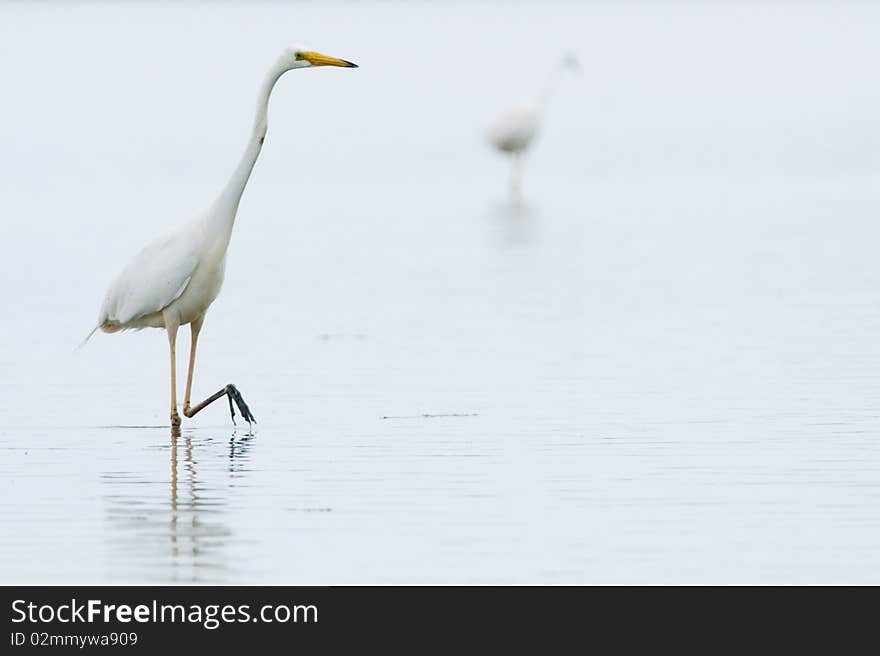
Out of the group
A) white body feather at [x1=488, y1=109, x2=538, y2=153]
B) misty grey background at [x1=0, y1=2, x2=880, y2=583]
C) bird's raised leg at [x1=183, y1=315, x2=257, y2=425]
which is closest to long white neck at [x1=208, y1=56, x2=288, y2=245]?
bird's raised leg at [x1=183, y1=315, x2=257, y2=425]

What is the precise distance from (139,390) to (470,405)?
7.65 ft

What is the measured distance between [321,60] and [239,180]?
802mm

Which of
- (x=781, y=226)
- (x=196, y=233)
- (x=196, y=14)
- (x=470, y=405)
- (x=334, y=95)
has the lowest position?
(x=470, y=405)

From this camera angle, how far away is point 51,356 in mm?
15180

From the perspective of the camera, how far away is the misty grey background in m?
9.00

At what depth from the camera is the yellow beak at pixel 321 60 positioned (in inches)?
468

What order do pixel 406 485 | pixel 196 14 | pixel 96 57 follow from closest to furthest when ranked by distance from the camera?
pixel 406 485 < pixel 96 57 < pixel 196 14

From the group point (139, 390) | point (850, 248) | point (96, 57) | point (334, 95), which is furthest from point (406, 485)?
point (96, 57)

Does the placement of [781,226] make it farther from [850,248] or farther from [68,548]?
[68,548]

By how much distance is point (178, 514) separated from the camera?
965 centimetres

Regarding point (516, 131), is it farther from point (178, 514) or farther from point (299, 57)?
point (178, 514)

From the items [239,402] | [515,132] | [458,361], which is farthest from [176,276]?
[515,132]

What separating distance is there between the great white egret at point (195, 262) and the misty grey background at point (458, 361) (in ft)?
2.09

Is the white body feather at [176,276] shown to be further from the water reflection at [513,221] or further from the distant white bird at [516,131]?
the distant white bird at [516,131]
